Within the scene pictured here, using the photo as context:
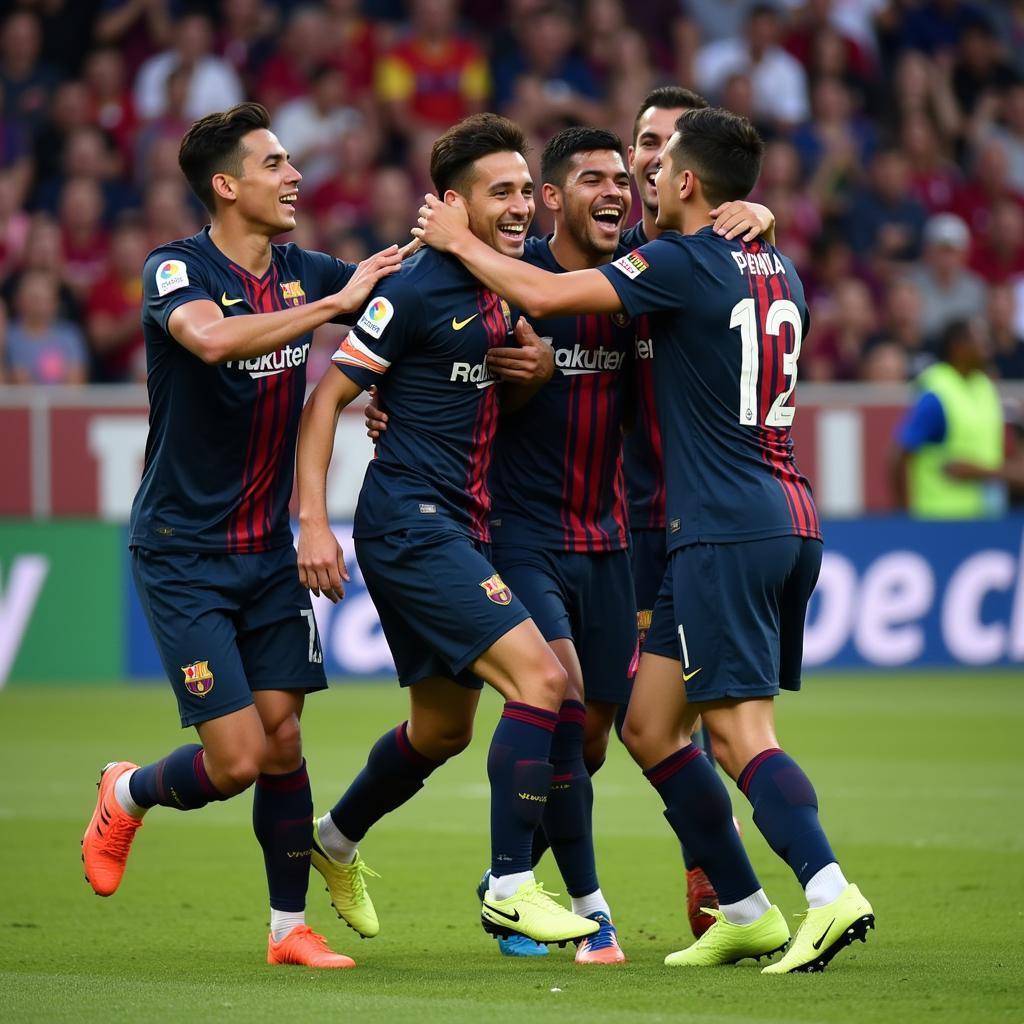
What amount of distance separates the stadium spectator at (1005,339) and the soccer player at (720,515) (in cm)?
1141

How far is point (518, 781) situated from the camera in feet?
18.8

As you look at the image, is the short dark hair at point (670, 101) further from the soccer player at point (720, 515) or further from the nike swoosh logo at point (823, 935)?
the nike swoosh logo at point (823, 935)

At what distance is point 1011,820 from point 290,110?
34.7 feet

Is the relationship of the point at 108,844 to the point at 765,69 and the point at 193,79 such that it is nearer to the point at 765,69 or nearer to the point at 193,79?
the point at 193,79

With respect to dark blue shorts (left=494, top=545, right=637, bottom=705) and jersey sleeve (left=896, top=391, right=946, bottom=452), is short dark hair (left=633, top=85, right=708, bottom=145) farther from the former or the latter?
jersey sleeve (left=896, top=391, right=946, bottom=452)

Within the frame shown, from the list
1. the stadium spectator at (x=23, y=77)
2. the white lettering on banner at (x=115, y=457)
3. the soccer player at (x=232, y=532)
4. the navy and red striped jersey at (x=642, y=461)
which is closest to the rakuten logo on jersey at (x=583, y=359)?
the navy and red striped jersey at (x=642, y=461)

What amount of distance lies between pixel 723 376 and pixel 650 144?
1585mm

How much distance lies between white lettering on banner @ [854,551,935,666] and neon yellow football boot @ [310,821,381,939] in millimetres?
9492

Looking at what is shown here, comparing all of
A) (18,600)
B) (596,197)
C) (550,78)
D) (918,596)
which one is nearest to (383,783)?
(596,197)

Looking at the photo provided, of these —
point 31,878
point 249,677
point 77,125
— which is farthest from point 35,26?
point 249,677

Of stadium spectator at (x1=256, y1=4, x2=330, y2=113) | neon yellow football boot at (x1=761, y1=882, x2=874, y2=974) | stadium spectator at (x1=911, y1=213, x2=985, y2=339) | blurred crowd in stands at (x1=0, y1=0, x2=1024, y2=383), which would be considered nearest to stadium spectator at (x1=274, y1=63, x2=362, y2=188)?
blurred crowd in stands at (x1=0, y1=0, x2=1024, y2=383)

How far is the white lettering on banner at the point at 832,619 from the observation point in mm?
15258

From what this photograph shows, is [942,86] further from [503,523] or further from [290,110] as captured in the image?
[503,523]

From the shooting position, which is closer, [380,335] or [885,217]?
[380,335]
